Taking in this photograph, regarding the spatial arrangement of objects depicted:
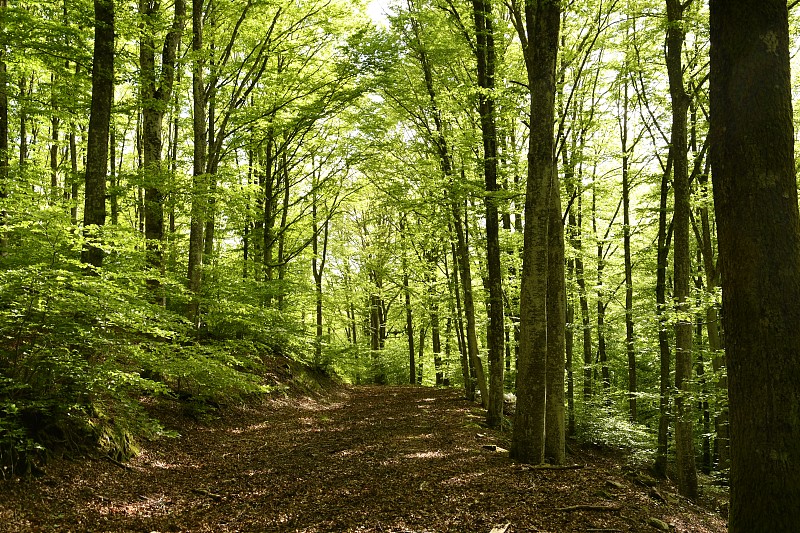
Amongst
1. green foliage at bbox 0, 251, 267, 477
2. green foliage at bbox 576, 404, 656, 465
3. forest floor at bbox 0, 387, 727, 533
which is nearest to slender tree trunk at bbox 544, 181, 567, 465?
forest floor at bbox 0, 387, 727, 533

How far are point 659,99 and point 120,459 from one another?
16.7 meters

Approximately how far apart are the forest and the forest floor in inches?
17.9

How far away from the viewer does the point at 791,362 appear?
3.31 metres

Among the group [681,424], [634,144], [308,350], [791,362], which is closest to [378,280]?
[308,350]

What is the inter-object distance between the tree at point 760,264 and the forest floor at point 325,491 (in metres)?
1.91

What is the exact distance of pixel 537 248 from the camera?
780 cm

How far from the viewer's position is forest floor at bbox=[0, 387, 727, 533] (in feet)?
16.4

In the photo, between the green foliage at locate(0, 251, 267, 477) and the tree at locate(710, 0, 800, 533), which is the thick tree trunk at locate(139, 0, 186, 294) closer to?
the green foliage at locate(0, 251, 267, 477)

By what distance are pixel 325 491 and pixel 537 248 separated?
484 centimetres

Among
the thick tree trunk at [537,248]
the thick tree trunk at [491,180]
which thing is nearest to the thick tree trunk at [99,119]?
the thick tree trunk at [537,248]

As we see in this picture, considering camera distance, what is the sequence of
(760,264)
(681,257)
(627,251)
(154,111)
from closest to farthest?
(760,264) < (681,257) < (154,111) < (627,251)

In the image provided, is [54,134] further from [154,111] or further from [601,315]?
[601,315]

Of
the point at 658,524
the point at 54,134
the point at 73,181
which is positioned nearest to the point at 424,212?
the point at 73,181

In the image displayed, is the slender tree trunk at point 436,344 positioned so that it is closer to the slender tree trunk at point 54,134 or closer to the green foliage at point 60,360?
the slender tree trunk at point 54,134
